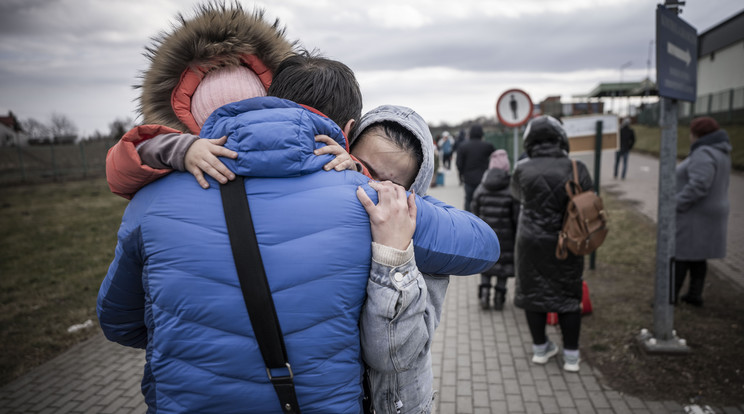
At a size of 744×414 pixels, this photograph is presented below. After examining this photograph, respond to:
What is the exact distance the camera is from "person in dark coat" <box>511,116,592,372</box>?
3.53 meters

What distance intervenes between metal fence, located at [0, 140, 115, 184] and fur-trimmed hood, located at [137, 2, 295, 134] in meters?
23.6

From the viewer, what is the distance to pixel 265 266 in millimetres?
982

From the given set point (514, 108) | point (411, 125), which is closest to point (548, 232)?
point (411, 125)

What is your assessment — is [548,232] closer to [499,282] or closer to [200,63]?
[499,282]

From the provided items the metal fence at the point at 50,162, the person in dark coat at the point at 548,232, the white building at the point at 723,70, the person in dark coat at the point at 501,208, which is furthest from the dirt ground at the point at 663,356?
the metal fence at the point at 50,162

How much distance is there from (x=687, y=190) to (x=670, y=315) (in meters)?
1.51

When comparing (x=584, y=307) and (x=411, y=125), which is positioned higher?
(x=411, y=125)

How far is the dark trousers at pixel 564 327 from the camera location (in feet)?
11.9

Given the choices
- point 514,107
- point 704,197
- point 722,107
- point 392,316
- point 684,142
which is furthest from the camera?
point 722,107

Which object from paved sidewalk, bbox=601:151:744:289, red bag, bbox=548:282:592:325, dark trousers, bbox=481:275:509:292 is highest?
dark trousers, bbox=481:275:509:292

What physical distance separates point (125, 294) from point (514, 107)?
7.68 metres

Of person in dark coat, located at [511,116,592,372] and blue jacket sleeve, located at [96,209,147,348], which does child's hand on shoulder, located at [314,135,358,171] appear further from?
person in dark coat, located at [511,116,592,372]

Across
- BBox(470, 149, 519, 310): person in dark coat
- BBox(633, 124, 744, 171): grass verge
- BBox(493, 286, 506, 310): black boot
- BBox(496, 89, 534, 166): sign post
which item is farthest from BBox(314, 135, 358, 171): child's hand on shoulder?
BBox(633, 124, 744, 171): grass verge

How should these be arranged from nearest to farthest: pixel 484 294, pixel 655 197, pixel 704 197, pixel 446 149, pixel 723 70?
pixel 704 197
pixel 484 294
pixel 655 197
pixel 446 149
pixel 723 70
